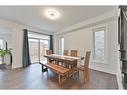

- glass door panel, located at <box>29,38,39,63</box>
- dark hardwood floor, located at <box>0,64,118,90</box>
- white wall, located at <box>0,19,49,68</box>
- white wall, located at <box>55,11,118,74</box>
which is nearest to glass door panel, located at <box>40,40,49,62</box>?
glass door panel, located at <box>29,38,39,63</box>

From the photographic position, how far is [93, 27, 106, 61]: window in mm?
4904

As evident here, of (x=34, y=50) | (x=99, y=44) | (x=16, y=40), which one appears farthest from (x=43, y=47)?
(x=99, y=44)

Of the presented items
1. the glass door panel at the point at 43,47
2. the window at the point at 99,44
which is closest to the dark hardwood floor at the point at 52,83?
the window at the point at 99,44

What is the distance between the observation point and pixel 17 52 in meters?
5.70

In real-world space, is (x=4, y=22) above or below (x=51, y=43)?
above

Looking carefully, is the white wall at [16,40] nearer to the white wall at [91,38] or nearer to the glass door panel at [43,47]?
the glass door panel at [43,47]

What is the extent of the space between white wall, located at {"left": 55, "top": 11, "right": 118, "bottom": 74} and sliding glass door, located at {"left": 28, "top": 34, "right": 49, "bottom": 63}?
200cm

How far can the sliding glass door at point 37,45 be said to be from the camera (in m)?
7.34

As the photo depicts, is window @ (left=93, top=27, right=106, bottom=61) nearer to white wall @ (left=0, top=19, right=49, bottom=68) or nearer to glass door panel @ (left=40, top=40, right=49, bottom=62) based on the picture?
white wall @ (left=0, top=19, right=49, bottom=68)
